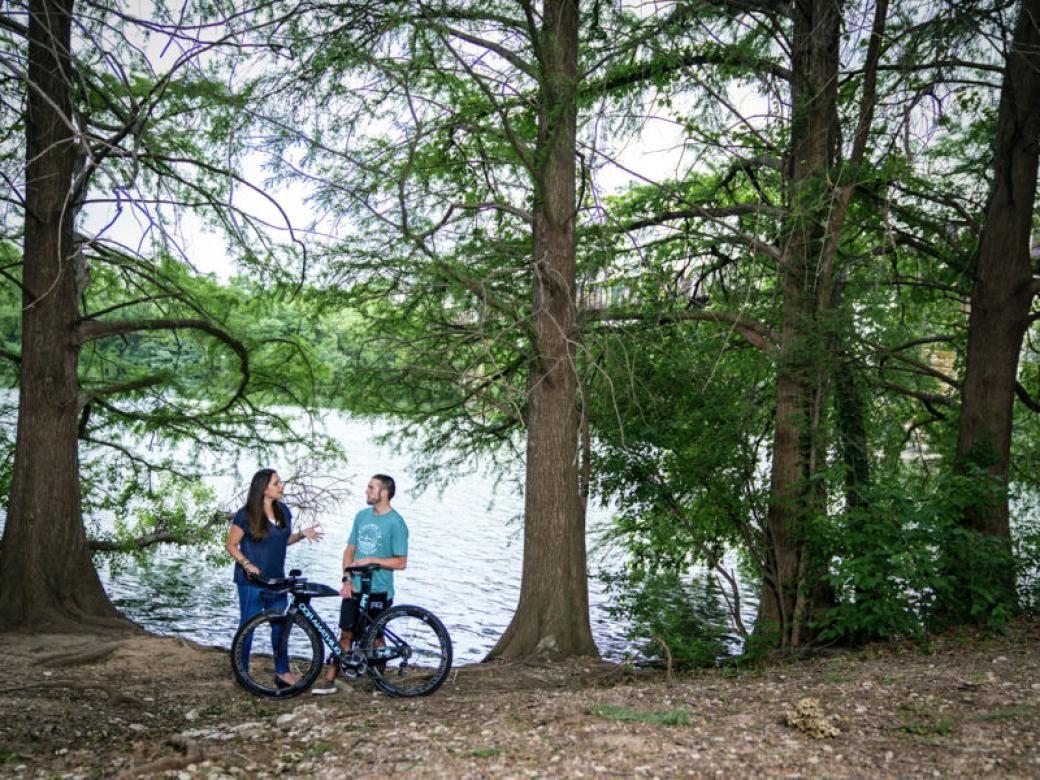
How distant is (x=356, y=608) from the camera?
6.99m

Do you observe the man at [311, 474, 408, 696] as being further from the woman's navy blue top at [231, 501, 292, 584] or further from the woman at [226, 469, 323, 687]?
the woman's navy blue top at [231, 501, 292, 584]

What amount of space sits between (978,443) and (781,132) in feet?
12.3

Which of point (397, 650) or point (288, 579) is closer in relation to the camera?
point (288, 579)

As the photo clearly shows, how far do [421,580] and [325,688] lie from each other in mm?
13210

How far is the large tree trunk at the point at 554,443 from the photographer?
31.2 ft

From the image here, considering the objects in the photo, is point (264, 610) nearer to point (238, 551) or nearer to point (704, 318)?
point (238, 551)

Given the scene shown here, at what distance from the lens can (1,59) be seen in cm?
519

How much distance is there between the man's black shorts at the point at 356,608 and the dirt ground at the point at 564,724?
51 cm

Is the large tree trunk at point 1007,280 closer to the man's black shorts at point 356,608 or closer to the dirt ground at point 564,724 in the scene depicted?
the dirt ground at point 564,724

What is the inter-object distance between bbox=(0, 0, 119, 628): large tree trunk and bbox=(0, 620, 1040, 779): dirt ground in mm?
1927

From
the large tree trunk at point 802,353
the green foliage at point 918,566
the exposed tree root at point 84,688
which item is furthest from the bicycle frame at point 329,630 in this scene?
the large tree trunk at point 802,353

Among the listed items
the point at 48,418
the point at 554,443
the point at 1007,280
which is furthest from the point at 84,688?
the point at 1007,280

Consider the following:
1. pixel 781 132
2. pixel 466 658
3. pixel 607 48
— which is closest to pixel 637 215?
pixel 781 132

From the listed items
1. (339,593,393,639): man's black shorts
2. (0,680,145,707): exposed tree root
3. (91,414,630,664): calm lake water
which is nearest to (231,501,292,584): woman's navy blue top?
(339,593,393,639): man's black shorts
